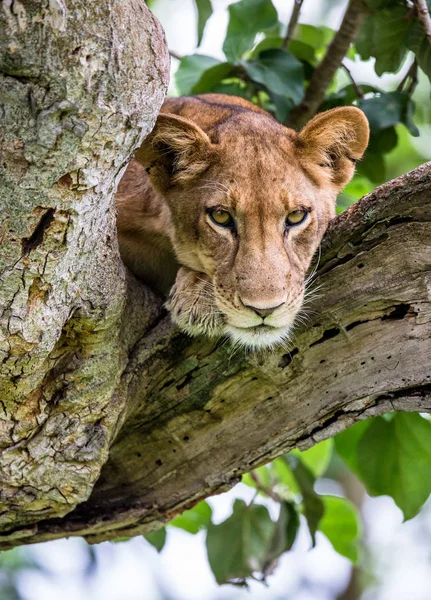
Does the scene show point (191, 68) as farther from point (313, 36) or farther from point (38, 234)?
point (38, 234)

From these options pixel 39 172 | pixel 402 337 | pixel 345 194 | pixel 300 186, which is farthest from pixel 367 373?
pixel 345 194

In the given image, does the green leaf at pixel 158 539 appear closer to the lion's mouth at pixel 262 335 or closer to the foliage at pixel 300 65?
the lion's mouth at pixel 262 335

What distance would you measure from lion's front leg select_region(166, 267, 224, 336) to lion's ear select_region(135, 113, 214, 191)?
0.59m

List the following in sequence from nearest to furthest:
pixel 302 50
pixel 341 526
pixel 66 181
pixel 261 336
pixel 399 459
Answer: pixel 66 181 → pixel 261 336 → pixel 399 459 → pixel 302 50 → pixel 341 526

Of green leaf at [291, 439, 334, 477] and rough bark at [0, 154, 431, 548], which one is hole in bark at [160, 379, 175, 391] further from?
green leaf at [291, 439, 334, 477]

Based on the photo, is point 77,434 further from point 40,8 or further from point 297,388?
point 40,8

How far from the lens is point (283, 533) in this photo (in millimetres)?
5438

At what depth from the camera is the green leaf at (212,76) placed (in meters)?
5.29

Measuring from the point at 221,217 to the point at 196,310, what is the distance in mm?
487

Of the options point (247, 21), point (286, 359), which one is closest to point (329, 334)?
point (286, 359)

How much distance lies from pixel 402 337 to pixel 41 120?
186 centimetres

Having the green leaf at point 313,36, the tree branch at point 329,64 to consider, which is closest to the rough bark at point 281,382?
the tree branch at point 329,64

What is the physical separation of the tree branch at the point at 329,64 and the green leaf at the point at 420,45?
0.53 meters

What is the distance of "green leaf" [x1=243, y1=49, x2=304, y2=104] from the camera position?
5.12 meters
